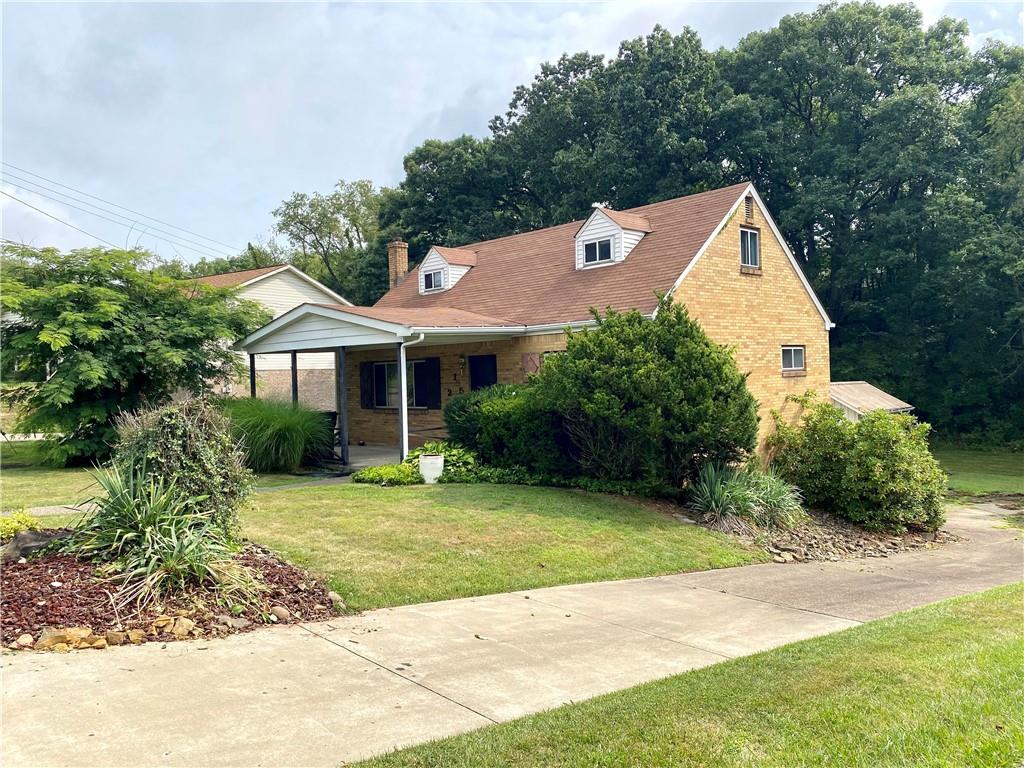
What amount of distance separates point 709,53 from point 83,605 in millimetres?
33558

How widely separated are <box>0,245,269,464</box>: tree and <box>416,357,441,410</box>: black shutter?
4.83m

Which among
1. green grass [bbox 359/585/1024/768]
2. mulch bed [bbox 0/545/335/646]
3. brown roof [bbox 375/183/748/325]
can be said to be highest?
brown roof [bbox 375/183/748/325]

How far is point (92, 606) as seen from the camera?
5855 millimetres

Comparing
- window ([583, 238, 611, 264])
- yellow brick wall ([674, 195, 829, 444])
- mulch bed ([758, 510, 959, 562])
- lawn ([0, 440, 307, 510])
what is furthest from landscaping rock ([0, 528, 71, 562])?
window ([583, 238, 611, 264])

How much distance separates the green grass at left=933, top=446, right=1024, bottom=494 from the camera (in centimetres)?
2089

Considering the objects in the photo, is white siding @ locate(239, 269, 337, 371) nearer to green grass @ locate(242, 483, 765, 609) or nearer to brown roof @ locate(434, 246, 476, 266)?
brown roof @ locate(434, 246, 476, 266)

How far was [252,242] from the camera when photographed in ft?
176

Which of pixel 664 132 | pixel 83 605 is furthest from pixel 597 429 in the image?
pixel 664 132

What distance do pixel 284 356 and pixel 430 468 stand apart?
51.0ft

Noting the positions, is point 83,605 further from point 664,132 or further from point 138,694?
point 664,132

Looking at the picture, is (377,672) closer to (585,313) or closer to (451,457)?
(451,457)

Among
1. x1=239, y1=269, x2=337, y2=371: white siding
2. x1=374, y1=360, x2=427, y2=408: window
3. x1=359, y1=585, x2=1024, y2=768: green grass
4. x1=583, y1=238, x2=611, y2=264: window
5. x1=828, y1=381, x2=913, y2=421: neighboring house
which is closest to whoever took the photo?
x1=359, y1=585, x2=1024, y2=768: green grass

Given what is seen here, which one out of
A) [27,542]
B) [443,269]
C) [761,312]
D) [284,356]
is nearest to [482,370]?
[443,269]

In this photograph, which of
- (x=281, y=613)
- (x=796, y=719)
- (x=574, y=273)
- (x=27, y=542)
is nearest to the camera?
(x=796, y=719)
